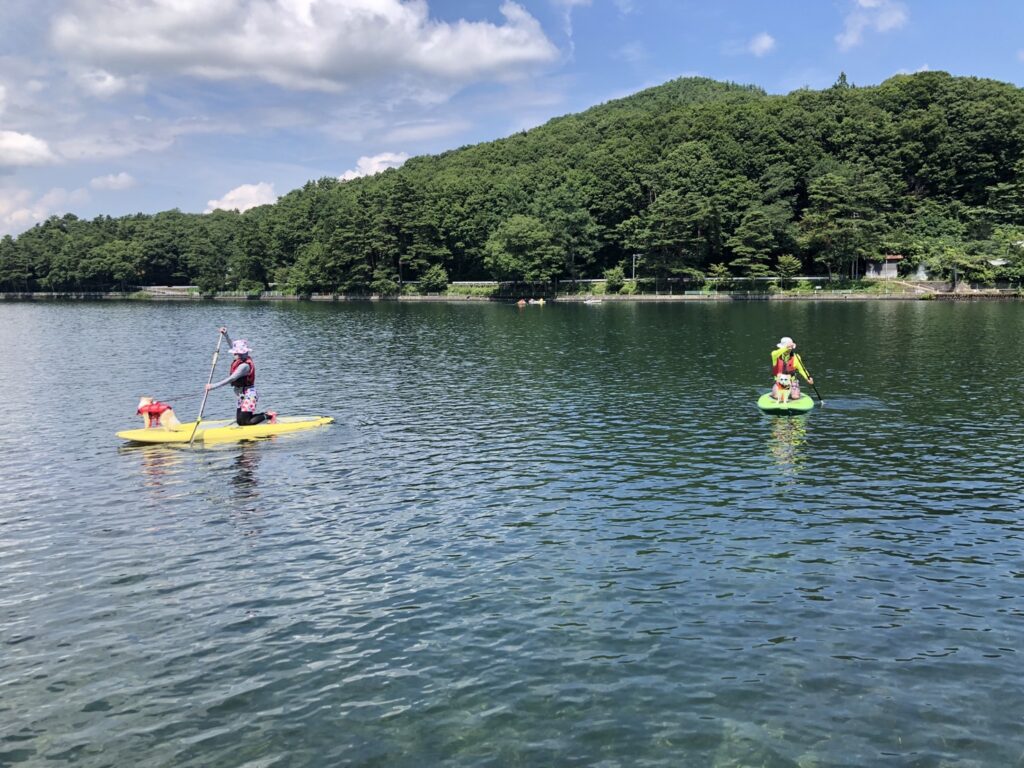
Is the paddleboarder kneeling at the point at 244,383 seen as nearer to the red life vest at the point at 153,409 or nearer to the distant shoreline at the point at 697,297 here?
the red life vest at the point at 153,409

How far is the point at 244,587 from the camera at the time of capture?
1477 cm

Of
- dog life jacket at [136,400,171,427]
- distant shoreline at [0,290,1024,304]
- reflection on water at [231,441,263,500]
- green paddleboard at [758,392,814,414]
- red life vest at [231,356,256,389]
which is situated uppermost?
distant shoreline at [0,290,1024,304]

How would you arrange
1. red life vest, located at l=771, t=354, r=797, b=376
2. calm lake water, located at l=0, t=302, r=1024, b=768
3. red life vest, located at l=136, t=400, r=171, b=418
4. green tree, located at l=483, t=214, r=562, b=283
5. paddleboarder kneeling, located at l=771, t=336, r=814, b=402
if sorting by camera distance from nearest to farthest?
calm lake water, located at l=0, t=302, r=1024, b=768 < red life vest, located at l=136, t=400, r=171, b=418 < paddleboarder kneeling, located at l=771, t=336, r=814, b=402 < red life vest, located at l=771, t=354, r=797, b=376 < green tree, located at l=483, t=214, r=562, b=283

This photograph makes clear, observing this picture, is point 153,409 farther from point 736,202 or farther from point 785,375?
point 736,202

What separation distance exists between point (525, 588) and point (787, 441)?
15.8 m

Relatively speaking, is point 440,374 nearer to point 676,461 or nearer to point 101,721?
point 676,461

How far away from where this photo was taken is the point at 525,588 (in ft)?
47.8

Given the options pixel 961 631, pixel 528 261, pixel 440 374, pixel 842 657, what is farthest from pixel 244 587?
pixel 528 261

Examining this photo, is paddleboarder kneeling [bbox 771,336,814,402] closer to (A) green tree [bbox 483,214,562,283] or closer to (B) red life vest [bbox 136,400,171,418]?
(B) red life vest [bbox 136,400,171,418]

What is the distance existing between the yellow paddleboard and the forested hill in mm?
105047

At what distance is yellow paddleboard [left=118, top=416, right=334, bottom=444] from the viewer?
26.9 meters

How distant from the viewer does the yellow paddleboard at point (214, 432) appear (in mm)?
26875

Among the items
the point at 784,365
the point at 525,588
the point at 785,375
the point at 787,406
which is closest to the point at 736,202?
the point at 784,365

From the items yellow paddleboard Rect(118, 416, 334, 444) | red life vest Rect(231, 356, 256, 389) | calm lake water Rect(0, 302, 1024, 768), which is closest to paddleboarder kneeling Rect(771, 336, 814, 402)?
calm lake water Rect(0, 302, 1024, 768)
